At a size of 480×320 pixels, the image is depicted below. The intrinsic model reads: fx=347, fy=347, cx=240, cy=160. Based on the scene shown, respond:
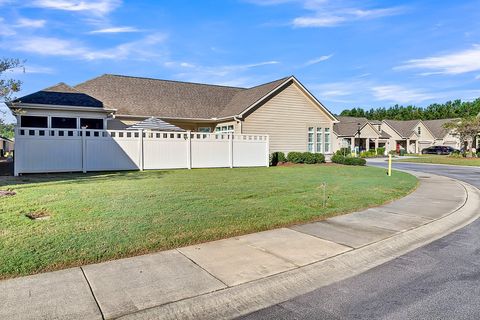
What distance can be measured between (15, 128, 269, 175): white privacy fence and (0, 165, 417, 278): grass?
123 inches

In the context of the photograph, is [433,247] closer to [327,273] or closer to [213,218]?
[327,273]

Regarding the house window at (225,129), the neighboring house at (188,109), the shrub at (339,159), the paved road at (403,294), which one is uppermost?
the neighboring house at (188,109)

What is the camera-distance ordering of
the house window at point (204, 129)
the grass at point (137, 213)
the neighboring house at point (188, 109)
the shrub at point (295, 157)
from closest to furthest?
the grass at point (137, 213) → the neighboring house at point (188, 109) → the shrub at point (295, 157) → the house window at point (204, 129)

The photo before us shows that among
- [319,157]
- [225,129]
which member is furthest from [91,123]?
[319,157]

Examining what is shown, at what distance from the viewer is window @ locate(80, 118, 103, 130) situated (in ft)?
66.4

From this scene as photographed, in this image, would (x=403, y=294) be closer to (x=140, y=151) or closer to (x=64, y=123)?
(x=140, y=151)

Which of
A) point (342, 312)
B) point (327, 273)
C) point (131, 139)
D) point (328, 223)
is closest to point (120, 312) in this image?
point (342, 312)

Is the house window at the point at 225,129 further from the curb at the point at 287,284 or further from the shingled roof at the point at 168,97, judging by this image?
the curb at the point at 287,284

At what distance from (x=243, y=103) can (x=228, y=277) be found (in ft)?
68.7

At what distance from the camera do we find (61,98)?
20.0 m

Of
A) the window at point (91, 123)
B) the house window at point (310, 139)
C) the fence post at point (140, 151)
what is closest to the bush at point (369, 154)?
the house window at point (310, 139)

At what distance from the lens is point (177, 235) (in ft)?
20.3

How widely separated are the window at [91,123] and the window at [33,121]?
188cm

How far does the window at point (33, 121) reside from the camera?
749 inches
